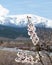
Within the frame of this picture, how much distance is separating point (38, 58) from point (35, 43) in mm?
428

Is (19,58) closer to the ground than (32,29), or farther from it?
closer to the ground

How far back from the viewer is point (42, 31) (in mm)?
6230

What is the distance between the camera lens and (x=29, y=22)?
4.38 m

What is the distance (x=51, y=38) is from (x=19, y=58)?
2.36ft

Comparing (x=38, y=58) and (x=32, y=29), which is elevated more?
(x=32, y=29)

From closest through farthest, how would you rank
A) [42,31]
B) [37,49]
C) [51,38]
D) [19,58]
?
1. [37,49]
2. [19,58]
3. [51,38]
4. [42,31]

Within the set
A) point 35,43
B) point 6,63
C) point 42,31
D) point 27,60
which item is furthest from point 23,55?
point 6,63

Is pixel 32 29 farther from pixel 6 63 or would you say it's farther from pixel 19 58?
pixel 6 63

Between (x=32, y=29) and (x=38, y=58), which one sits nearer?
(x=32, y=29)

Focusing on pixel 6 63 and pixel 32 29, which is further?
pixel 6 63

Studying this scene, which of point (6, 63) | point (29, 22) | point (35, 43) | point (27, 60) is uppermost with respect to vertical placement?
point (29, 22)

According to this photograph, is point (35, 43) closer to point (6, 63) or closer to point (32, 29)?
point (32, 29)

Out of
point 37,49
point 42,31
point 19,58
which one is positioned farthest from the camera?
point 42,31

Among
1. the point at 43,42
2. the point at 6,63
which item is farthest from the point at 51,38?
the point at 6,63
